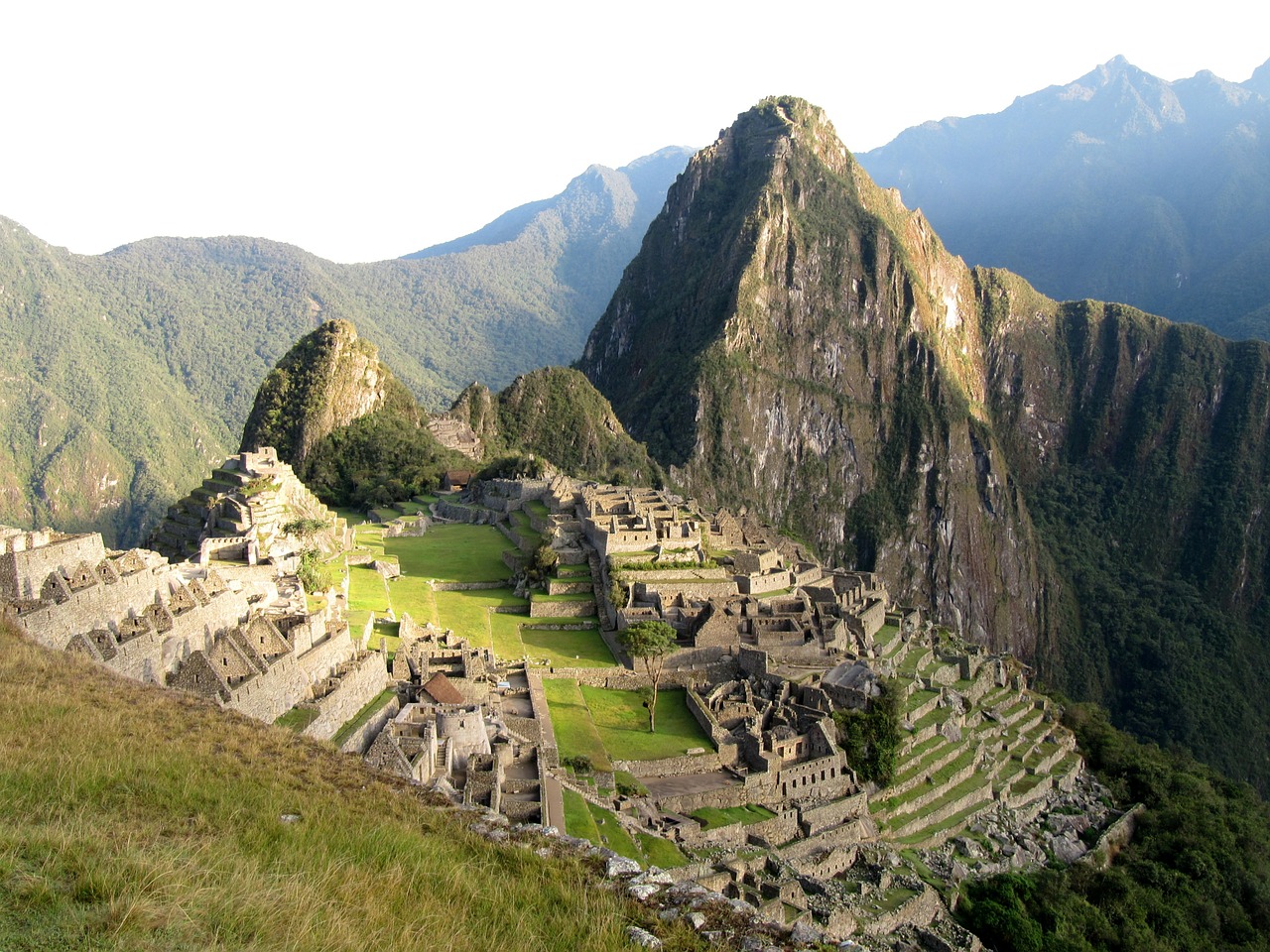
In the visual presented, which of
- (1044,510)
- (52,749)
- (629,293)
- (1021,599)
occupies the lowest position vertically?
(1021,599)

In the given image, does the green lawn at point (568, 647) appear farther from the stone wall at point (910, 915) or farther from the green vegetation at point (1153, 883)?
the green vegetation at point (1153, 883)

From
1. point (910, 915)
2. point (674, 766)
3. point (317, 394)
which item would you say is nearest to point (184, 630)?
point (674, 766)

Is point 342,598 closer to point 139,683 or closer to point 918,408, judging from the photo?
point 139,683

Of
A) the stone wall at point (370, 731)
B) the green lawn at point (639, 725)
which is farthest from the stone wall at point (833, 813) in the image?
the stone wall at point (370, 731)

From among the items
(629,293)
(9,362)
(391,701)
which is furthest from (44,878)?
(629,293)

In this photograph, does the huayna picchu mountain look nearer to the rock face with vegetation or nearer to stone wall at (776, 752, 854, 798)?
the rock face with vegetation

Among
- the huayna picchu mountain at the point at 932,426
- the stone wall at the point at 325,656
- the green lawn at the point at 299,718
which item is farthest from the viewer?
the huayna picchu mountain at the point at 932,426
